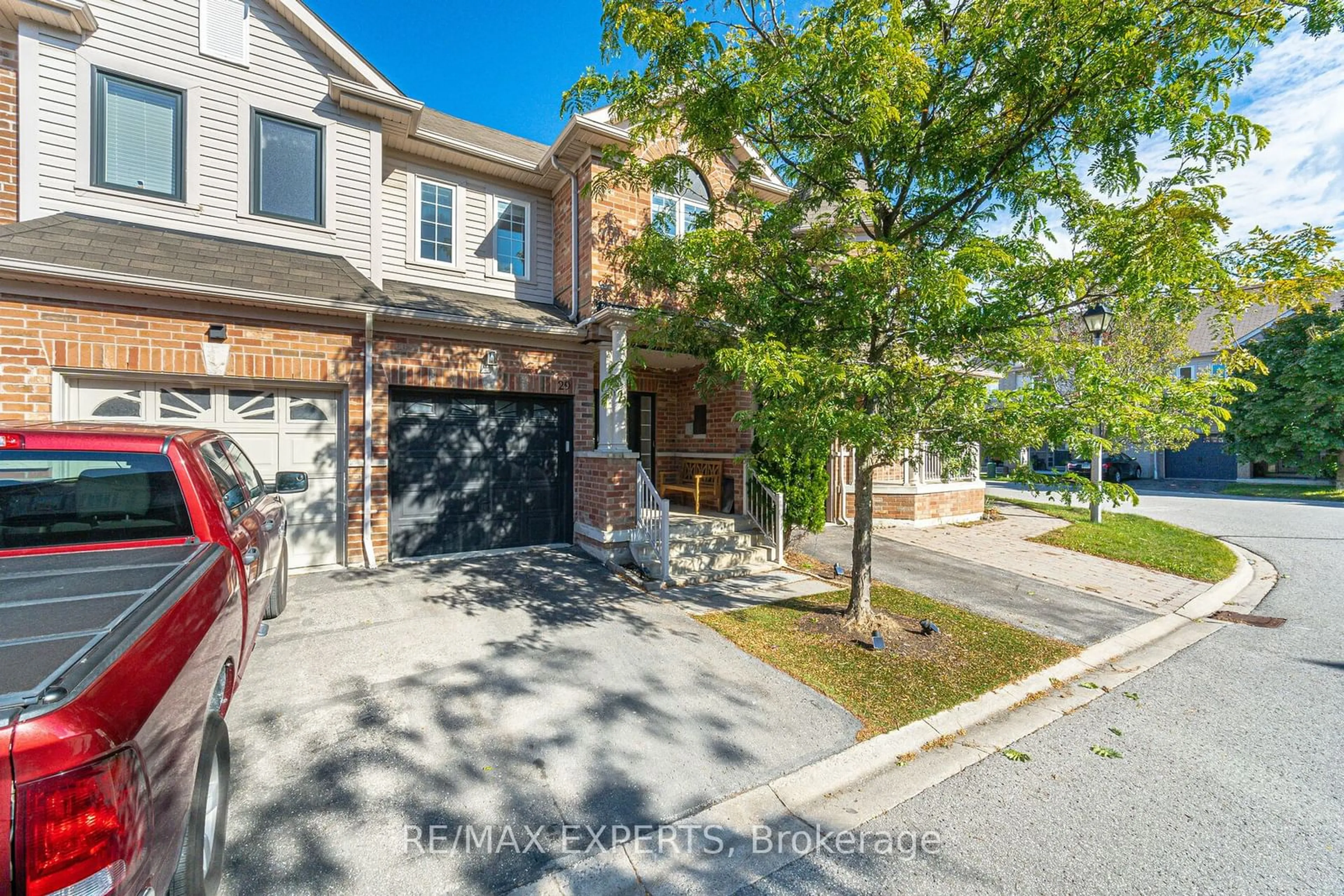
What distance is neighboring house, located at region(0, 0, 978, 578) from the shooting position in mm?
5566

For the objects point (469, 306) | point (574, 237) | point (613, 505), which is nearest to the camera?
point (613, 505)

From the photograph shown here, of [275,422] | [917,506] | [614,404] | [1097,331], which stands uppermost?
[1097,331]

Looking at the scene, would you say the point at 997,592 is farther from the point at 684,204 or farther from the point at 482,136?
the point at 482,136

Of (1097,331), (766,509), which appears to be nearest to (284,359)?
(766,509)

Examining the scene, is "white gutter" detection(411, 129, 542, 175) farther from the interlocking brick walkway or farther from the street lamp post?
the interlocking brick walkway

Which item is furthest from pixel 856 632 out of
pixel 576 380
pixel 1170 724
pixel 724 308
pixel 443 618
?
pixel 576 380

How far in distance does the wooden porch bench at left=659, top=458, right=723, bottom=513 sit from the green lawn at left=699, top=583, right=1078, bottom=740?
2983 millimetres

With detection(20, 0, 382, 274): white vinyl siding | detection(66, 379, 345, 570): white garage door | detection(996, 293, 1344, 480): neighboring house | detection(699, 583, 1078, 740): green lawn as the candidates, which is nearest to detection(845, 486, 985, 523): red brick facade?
detection(699, 583, 1078, 740): green lawn

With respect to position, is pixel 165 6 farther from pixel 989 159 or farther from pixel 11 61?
pixel 989 159

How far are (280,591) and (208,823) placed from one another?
3395 mm

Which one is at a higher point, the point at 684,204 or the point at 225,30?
the point at 225,30

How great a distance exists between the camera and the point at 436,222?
8.02 meters

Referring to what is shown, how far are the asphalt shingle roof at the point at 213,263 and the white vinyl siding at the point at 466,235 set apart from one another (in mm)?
498

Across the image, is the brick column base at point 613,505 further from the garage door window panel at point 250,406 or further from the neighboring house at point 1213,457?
the neighboring house at point 1213,457
